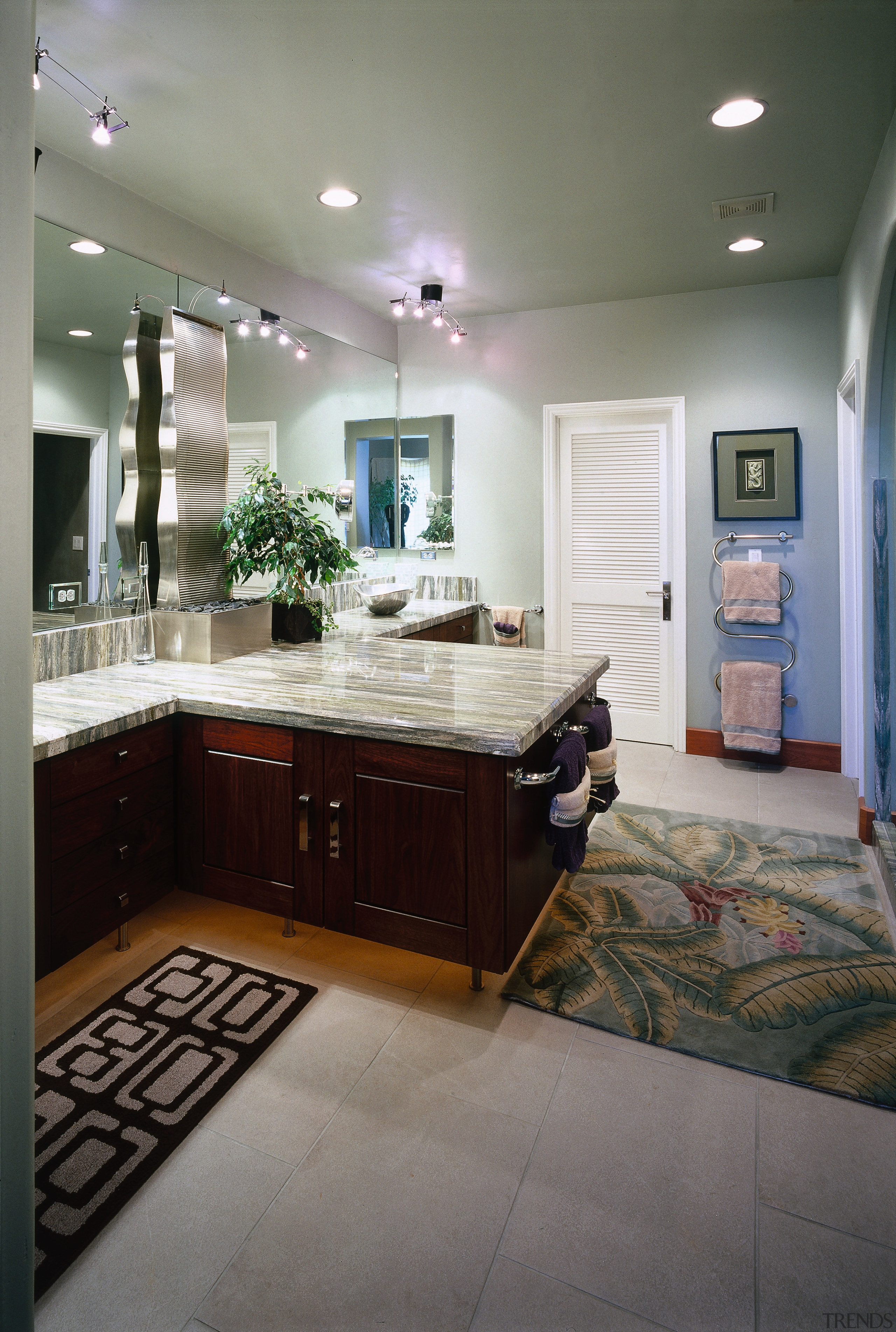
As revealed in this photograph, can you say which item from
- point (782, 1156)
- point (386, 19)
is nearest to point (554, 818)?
point (782, 1156)

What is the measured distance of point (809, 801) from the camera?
3854 millimetres

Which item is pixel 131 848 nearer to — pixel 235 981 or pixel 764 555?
pixel 235 981

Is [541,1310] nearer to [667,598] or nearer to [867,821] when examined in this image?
[867,821]

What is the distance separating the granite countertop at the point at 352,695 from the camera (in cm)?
200

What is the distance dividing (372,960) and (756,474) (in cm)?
335

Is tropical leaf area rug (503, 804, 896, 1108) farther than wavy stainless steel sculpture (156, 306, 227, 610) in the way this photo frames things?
No

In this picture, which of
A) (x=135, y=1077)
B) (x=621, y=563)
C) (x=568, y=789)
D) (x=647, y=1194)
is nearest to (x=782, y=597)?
(x=621, y=563)

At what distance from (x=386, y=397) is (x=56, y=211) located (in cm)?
255

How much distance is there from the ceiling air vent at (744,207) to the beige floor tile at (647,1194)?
308 cm

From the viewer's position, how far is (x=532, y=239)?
3.50m

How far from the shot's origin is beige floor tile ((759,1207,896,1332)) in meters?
1.29

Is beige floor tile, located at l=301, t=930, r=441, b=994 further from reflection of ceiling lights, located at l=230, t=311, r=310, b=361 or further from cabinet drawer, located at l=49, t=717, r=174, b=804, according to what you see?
reflection of ceiling lights, located at l=230, t=311, r=310, b=361

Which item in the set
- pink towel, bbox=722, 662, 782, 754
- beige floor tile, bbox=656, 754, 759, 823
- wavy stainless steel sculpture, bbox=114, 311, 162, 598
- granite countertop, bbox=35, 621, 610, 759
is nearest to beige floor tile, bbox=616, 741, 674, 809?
beige floor tile, bbox=656, 754, 759, 823

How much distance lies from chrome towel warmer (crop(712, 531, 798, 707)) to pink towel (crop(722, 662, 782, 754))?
0.07m
